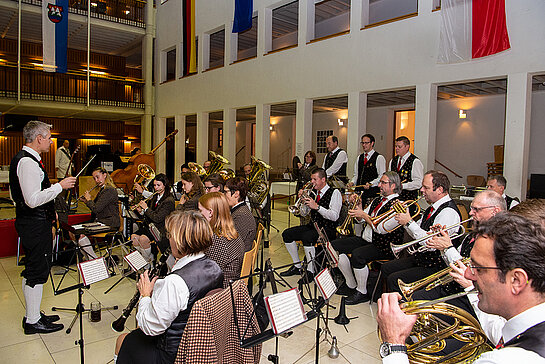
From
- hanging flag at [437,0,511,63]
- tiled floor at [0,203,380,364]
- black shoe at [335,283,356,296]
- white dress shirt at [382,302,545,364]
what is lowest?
tiled floor at [0,203,380,364]

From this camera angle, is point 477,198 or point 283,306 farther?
point 477,198

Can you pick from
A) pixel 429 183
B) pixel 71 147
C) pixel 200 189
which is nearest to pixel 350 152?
pixel 200 189

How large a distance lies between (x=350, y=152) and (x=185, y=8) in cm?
712

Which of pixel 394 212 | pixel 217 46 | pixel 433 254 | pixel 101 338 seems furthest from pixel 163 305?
pixel 217 46

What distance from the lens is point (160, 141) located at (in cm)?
1516

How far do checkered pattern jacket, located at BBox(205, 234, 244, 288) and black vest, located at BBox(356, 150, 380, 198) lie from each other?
345 cm

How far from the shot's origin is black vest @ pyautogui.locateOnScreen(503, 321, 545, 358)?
1.14 meters

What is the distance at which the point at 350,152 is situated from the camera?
8422mm

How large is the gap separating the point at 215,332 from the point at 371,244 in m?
2.89

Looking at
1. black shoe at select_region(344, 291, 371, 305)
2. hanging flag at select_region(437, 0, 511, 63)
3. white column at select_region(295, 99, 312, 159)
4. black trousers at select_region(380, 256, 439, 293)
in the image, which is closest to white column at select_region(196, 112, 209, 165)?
white column at select_region(295, 99, 312, 159)

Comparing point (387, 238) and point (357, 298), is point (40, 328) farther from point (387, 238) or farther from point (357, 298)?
point (387, 238)

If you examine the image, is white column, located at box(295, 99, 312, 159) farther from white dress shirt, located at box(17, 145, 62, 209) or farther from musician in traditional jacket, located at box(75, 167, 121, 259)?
white dress shirt, located at box(17, 145, 62, 209)

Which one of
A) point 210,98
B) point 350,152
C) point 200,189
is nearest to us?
point 200,189

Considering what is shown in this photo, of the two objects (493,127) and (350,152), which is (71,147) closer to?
(350,152)
